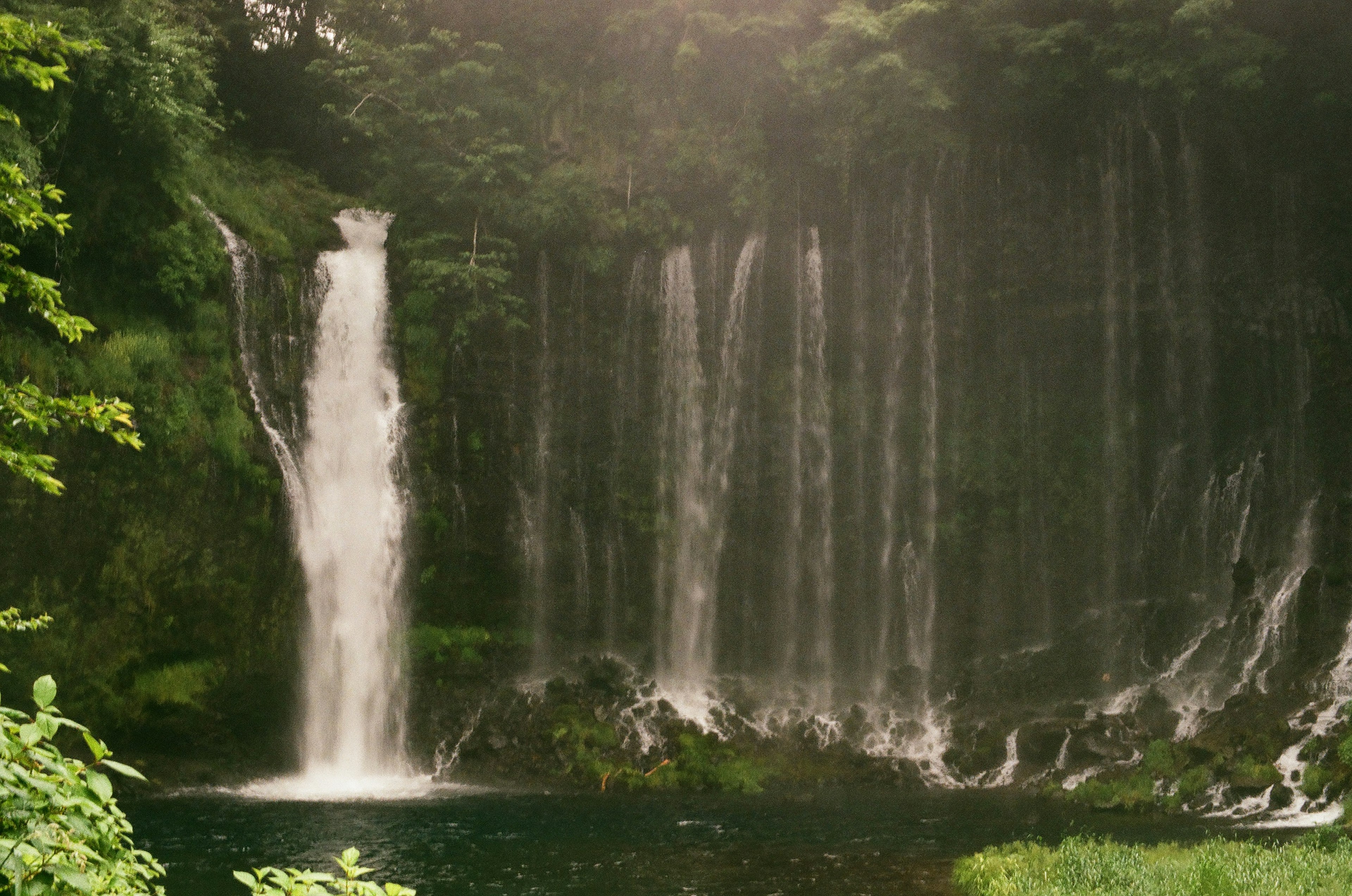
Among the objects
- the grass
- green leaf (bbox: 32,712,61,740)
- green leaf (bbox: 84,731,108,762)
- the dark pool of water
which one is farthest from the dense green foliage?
green leaf (bbox: 84,731,108,762)

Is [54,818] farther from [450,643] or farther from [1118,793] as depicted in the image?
[450,643]

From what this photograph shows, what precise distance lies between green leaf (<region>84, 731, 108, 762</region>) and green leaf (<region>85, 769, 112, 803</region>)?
1.5 inches

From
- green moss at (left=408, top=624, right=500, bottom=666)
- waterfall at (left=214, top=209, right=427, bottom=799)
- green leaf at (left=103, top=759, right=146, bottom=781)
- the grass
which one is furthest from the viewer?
green moss at (left=408, top=624, right=500, bottom=666)

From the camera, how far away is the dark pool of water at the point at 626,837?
564 inches

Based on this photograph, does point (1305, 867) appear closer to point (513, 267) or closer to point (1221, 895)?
point (1221, 895)

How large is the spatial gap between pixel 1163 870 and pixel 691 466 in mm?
16635

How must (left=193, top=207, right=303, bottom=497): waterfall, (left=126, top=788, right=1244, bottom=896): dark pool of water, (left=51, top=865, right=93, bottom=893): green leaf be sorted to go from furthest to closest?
1. (left=193, top=207, right=303, bottom=497): waterfall
2. (left=126, top=788, right=1244, bottom=896): dark pool of water
3. (left=51, top=865, right=93, bottom=893): green leaf

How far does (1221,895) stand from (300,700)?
17834 mm

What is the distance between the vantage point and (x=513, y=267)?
28.3 meters

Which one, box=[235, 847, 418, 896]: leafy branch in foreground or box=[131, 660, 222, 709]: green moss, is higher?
box=[235, 847, 418, 896]: leafy branch in foreground

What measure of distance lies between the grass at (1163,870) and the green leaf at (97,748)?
1063 cm

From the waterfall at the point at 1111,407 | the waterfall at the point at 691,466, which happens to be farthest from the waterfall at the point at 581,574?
the waterfall at the point at 1111,407

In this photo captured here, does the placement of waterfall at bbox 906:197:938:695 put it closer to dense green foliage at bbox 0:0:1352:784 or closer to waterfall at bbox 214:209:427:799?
dense green foliage at bbox 0:0:1352:784

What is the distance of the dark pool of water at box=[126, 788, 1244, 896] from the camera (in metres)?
14.3
